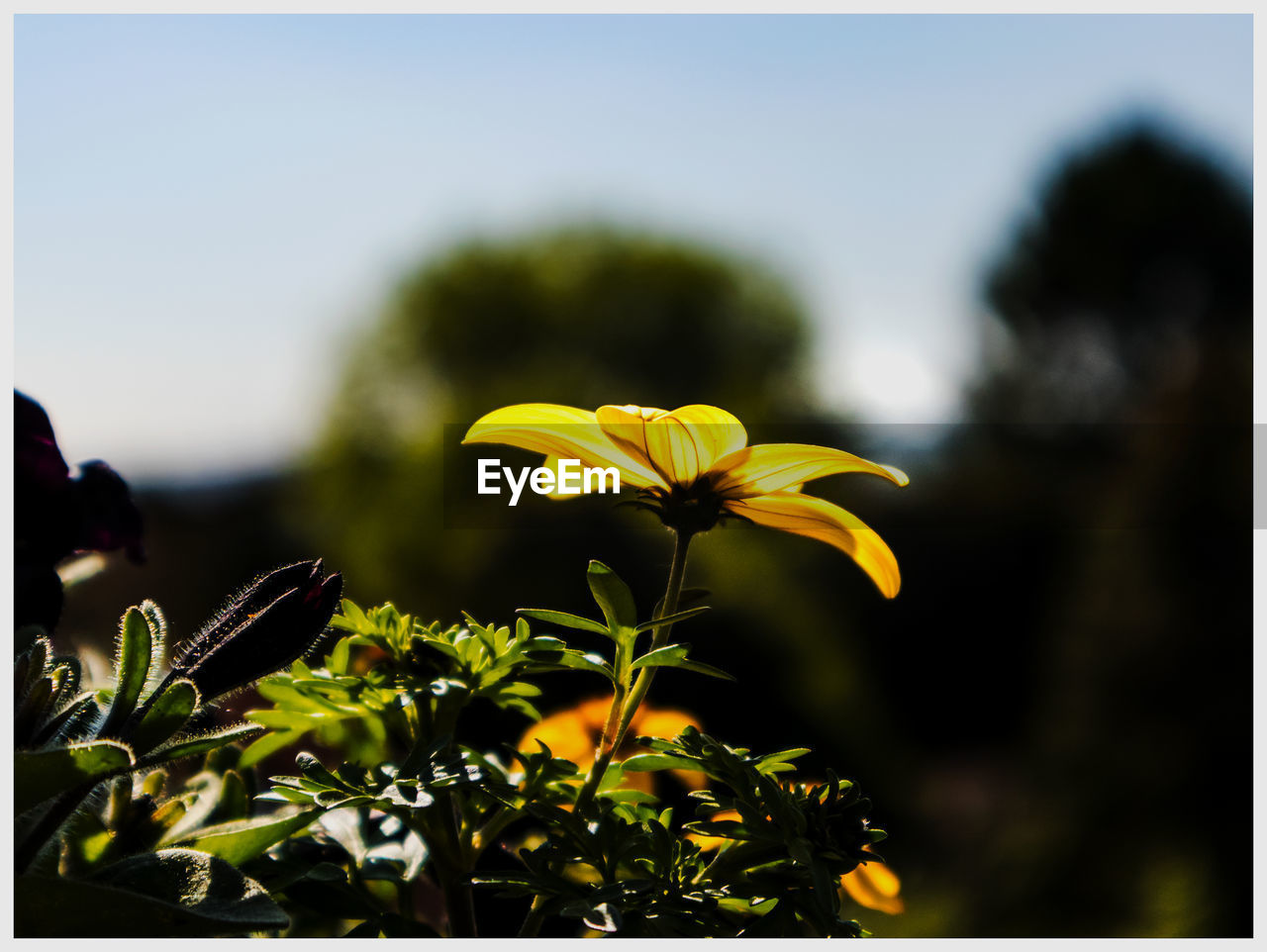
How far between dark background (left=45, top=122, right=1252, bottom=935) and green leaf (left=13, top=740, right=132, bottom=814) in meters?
0.16

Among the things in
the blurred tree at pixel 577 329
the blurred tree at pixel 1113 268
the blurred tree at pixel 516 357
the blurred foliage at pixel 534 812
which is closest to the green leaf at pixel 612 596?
the blurred foliage at pixel 534 812

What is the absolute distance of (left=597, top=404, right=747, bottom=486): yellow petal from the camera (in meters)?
0.30

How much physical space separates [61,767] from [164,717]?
0.03m

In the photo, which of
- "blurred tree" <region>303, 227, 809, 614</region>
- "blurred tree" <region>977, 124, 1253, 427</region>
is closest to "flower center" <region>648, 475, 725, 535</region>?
"blurred tree" <region>303, 227, 809, 614</region>

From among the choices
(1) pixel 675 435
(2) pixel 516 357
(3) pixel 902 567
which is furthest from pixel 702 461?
(2) pixel 516 357

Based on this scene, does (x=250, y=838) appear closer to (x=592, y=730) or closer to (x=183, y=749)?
(x=183, y=749)

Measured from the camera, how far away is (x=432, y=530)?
3.74 metres

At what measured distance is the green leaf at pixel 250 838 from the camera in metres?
0.29

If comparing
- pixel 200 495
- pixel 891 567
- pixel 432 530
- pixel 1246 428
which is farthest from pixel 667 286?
pixel 891 567

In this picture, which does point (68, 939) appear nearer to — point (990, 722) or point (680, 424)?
point (680, 424)

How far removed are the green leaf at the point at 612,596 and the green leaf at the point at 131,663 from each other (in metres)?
0.12

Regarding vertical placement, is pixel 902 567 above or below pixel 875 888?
below

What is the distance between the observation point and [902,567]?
12.2 ft

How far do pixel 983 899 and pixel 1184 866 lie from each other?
614 millimetres
